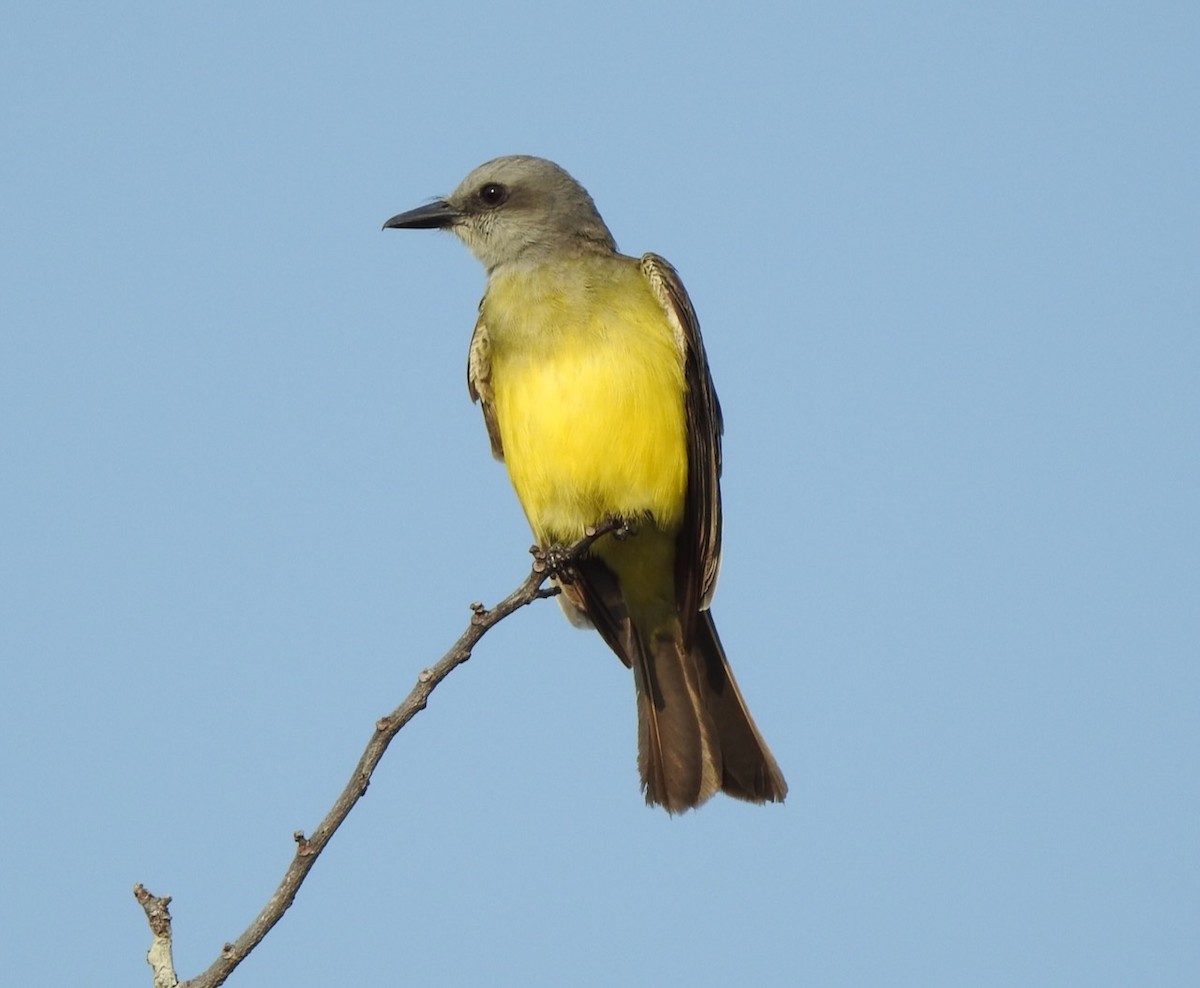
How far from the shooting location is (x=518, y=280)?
24.1 feet

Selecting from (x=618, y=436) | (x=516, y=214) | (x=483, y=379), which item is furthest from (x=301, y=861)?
(x=516, y=214)

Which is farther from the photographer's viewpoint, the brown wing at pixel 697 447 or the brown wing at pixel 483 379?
the brown wing at pixel 483 379

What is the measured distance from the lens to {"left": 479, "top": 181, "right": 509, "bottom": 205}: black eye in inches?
311

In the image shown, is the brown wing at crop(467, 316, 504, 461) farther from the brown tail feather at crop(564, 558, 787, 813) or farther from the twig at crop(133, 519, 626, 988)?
the twig at crop(133, 519, 626, 988)

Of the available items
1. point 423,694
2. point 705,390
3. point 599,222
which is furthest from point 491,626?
point 599,222

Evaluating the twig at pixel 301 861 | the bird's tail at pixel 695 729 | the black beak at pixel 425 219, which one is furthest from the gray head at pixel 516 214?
the twig at pixel 301 861

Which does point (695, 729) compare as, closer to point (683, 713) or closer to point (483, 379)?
point (683, 713)

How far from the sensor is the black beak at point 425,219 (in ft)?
26.1

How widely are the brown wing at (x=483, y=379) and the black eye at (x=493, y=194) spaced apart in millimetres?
718

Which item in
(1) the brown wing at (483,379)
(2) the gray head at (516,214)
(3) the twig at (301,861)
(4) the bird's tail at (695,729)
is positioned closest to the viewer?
(3) the twig at (301,861)

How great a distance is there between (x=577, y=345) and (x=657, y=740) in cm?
190

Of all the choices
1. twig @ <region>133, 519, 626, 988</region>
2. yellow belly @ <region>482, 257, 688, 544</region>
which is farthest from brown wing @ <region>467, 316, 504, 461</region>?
twig @ <region>133, 519, 626, 988</region>

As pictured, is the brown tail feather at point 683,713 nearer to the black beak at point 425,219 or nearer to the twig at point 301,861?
the black beak at point 425,219

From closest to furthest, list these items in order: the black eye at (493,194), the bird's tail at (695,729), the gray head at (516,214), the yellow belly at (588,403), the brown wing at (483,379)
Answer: the yellow belly at (588,403) < the bird's tail at (695,729) < the brown wing at (483,379) < the gray head at (516,214) < the black eye at (493,194)
